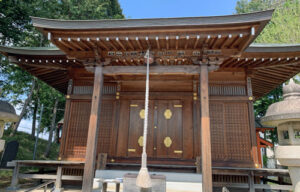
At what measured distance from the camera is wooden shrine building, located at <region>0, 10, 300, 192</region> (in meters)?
4.54

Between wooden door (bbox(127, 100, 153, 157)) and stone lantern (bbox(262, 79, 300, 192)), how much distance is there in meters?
4.16

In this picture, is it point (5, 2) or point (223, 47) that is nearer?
point (223, 47)

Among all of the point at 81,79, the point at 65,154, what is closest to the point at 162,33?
the point at 81,79

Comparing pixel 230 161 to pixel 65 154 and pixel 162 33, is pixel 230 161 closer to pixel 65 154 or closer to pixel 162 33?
pixel 162 33

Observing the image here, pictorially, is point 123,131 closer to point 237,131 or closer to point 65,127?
point 65,127

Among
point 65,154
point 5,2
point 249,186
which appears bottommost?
point 249,186

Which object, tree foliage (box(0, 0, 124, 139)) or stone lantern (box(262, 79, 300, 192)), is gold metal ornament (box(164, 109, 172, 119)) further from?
tree foliage (box(0, 0, 124, 139))

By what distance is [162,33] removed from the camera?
4551 millimetres

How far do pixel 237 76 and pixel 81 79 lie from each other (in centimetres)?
585

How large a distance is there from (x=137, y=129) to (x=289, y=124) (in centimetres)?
474

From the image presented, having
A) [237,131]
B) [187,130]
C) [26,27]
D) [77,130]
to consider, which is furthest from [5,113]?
[26,27]

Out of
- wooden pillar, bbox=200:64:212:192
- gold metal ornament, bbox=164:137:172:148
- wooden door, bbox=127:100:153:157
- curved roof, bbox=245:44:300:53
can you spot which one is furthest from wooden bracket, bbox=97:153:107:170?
curved roof, bbox=245:44:300:53

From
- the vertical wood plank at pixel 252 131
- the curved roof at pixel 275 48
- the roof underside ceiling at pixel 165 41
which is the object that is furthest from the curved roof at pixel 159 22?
the vertical wood plank at pixel 252 131

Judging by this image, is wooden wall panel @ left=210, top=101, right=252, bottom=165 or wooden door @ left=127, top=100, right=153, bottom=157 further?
wooden door @ left=127, top=100, right=153, bottom=157
